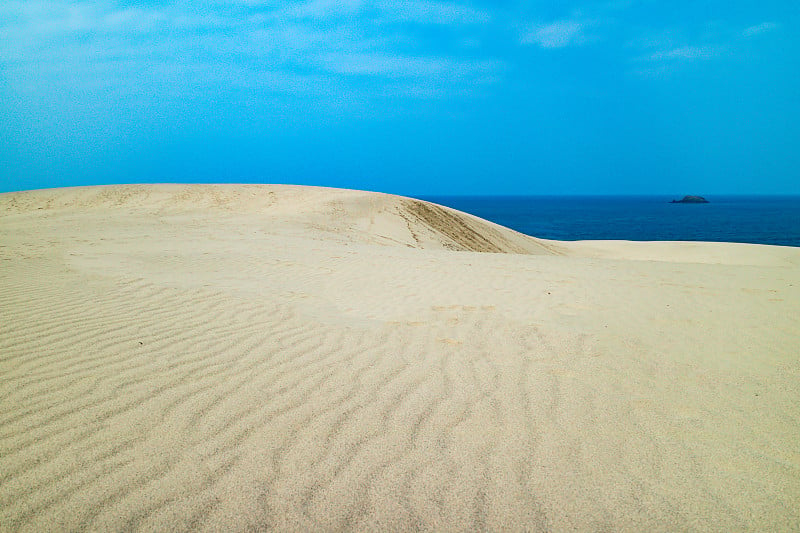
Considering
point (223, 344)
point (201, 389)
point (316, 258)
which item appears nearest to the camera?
point (201, 389)

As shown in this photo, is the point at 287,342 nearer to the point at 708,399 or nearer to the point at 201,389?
the point at 201,389

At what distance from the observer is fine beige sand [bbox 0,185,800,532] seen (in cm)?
224

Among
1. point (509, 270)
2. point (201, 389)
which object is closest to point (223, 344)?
point (201, 389)

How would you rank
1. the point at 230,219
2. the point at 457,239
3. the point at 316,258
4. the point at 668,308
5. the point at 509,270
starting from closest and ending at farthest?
the point at 668,308, the point at 509,270, the point at 316,258, the point at 230,219, the point at 457,239

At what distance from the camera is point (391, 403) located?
3229 mm

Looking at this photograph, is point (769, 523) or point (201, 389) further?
point (201, 389)

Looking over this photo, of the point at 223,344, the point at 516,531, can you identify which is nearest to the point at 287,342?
the point at 223,344

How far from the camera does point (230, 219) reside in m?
16.1

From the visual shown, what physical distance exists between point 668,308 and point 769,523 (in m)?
4.30

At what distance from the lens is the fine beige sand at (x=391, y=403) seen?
7.34ft

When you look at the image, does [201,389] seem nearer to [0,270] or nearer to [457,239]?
[0,270]

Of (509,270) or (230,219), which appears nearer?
(509,270)

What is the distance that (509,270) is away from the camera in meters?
8.86

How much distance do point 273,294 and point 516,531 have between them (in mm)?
4829
